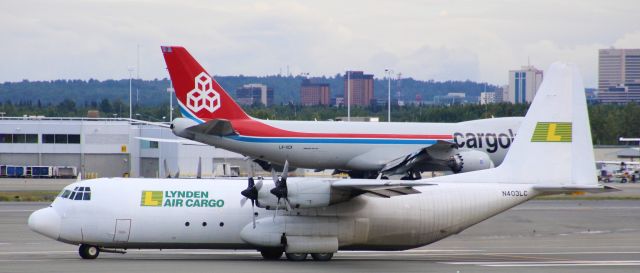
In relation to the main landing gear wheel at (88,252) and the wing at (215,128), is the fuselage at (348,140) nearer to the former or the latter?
the wing at (215,128)

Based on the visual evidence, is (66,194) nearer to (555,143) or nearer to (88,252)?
(88,252)

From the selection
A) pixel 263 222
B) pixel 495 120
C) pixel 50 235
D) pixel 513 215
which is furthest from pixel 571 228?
pixel 50 235

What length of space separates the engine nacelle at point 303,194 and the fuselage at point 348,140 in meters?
18.3

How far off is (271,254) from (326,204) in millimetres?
2305

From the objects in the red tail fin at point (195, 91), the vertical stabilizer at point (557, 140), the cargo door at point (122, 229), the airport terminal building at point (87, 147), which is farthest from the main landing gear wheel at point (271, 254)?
the airport terminal building at point (87, 147)

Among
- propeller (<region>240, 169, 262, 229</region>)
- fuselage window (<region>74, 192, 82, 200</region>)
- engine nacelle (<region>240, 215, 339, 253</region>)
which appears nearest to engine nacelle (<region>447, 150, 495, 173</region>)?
engine nacelle (<region>240, 215, 339, 253</region>)

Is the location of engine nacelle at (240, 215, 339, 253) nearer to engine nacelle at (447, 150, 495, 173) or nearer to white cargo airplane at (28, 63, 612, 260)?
white cargo airplane at (28, 63, 612, 260)

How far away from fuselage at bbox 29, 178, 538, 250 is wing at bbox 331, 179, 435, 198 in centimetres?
120

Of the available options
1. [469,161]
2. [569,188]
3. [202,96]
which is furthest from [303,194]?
[469,161]

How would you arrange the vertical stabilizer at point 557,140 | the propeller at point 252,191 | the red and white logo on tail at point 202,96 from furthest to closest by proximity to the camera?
the red and white logo on tail at point 202,96 < the vertical stabilizer at point 557,140 < the propeller at point 252,191

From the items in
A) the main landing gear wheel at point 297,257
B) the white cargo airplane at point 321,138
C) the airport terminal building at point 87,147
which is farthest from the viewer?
the airport terminal building at point 87,147

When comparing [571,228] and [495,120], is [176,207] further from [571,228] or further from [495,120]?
[495,120]

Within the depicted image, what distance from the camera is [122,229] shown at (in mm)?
25875

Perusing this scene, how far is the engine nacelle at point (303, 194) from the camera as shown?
25.7 meters
